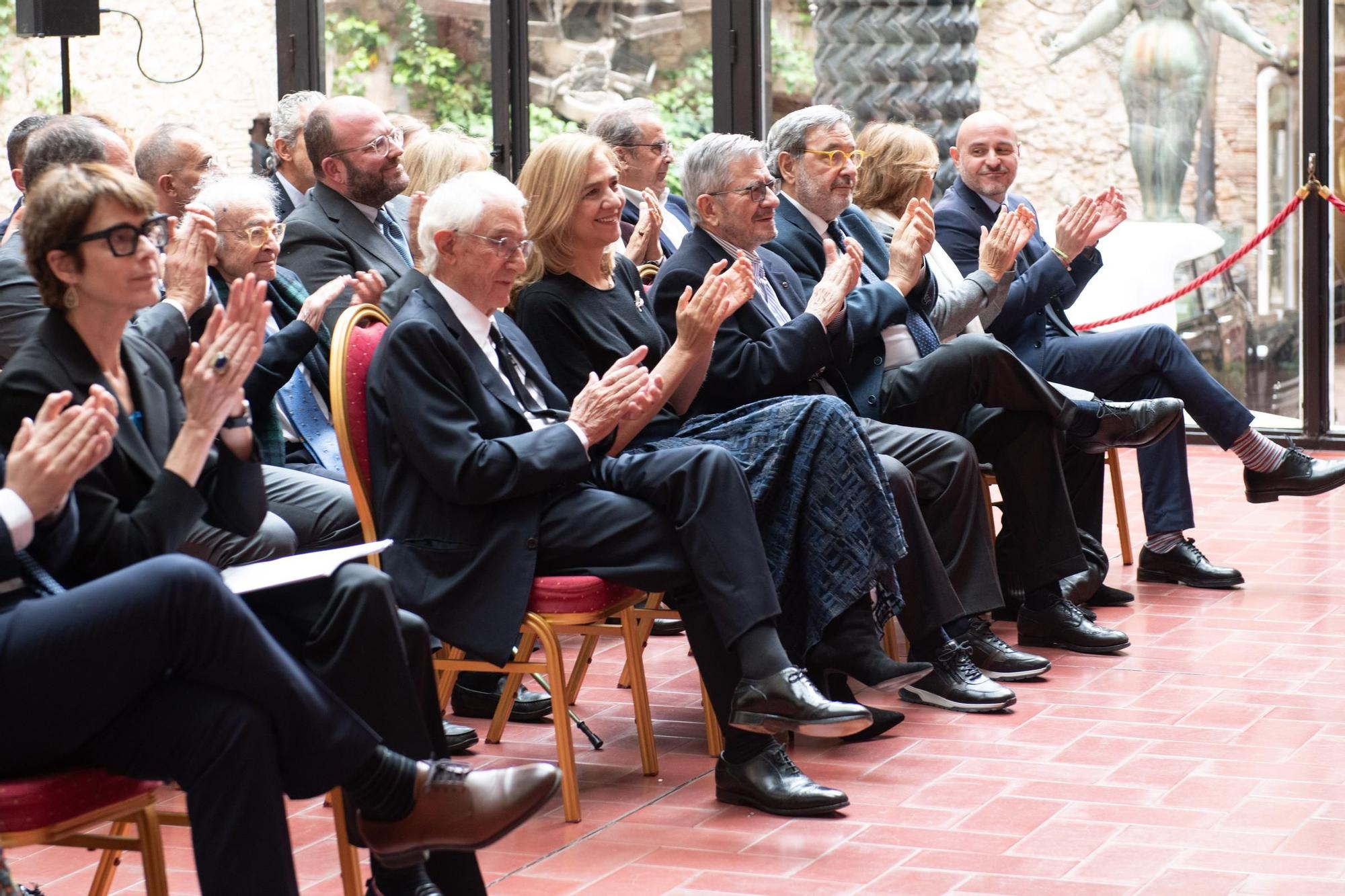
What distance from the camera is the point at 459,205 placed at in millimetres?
3623

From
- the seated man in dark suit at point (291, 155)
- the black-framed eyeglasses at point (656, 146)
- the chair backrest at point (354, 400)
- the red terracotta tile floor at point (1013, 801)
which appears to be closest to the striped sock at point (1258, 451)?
the red terracotta tile floor at point (1013, 801)

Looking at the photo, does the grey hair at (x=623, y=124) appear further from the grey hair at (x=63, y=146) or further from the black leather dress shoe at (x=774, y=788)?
the black leather dress shoe at (x=774, y=788)

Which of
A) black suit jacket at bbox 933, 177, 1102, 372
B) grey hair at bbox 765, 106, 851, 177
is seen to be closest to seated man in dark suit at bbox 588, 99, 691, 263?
grey hair at bbox 765, 106, 851, 177

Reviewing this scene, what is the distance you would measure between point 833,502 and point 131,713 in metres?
1.81

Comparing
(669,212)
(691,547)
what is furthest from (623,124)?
(691,547)

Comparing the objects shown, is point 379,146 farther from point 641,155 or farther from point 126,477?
point 126,477

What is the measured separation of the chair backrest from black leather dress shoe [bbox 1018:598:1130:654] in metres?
2.11

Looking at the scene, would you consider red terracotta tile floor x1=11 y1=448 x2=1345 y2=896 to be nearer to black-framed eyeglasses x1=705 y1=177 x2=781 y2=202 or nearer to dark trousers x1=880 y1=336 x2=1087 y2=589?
dark trousers x1=880 y1=336 x2=1087 y2=589

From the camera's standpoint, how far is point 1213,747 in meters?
3.88

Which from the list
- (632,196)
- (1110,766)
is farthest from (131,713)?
(632,196)

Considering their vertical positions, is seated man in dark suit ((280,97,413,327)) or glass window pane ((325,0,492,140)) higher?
glass window pane ((325,0,492,140))

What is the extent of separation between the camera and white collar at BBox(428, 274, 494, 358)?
11.9 ft

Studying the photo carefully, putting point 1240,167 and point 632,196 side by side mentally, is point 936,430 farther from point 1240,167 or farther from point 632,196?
point 1240,167

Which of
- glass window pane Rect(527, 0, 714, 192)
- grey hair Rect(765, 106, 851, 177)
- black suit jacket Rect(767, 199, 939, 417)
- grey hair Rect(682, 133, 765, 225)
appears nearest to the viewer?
grey hair Rect(682, 133, 765, 225)
